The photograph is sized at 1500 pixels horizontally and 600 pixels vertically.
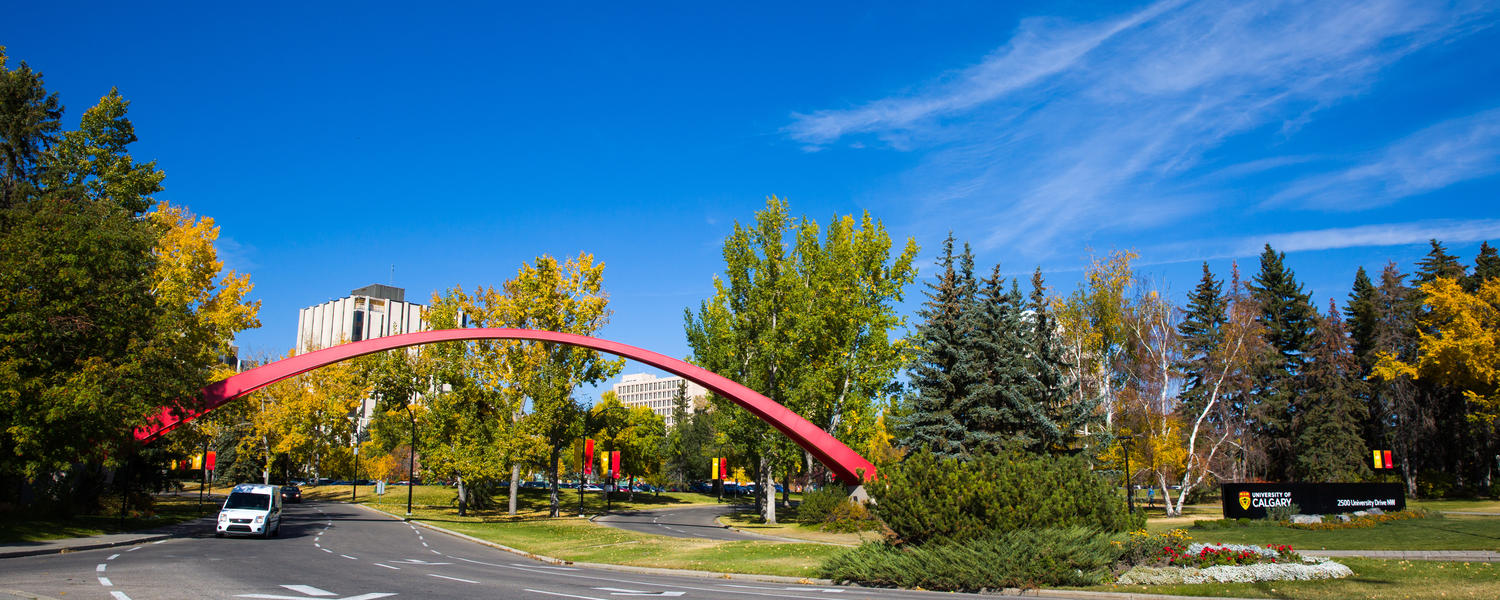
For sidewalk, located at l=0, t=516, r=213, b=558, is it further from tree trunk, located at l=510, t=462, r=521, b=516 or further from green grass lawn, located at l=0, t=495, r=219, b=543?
tree trunk, located at l=510, t=462, r=521, b=516

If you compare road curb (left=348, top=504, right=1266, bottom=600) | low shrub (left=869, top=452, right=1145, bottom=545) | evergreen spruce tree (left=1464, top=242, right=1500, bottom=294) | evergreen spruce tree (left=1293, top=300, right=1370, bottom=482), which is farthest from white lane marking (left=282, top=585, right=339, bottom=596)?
evergreen spruce tree (left=1464, top=242, right=1500, bottom=294)

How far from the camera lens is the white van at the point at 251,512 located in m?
25.2

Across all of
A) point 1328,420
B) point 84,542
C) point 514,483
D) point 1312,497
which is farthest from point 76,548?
point 1328,420

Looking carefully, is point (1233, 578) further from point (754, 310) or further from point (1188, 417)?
point (1188, 417)

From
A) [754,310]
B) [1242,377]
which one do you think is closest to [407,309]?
[754,310]

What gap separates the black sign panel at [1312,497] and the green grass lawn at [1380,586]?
51.1 ft

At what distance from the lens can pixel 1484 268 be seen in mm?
53688

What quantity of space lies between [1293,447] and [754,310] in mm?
36511

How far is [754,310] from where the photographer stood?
40.2 metres

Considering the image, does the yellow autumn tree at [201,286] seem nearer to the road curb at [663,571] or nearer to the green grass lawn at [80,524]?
the green grass lawn at [80,524]

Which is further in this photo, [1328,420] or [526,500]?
[526,500]

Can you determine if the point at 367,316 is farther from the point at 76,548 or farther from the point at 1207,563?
the point at 1207,563

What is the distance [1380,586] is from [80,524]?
34.9 metres

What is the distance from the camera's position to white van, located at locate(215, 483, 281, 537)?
25.2 meters
